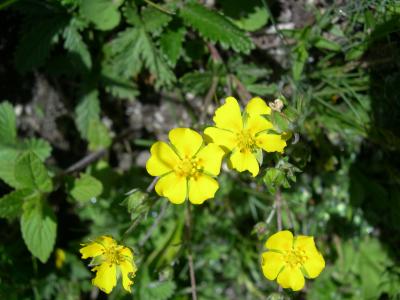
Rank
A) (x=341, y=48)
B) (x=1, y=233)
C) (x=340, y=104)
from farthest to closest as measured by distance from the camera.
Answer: (x=1, y=233), (x=340, y=104), (x=341, y=48)

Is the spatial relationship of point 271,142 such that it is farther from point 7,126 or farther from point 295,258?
point 7,126

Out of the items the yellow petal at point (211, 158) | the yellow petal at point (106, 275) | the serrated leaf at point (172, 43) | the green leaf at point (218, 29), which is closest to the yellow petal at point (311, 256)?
the yellow petal at point (211, 158)

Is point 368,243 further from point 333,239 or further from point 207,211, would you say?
point 207,211

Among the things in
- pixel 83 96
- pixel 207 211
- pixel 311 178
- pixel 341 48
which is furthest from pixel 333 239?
pixel 83 96

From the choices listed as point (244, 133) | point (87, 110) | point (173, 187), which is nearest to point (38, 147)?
point (87, 110)

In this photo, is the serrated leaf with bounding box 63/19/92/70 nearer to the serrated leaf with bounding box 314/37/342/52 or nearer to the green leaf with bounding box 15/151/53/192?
the green leaf with bounding box 15/151/53/192

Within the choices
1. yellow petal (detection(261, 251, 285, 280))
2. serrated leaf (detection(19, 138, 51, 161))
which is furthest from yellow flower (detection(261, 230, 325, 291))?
serrated leaf (detection(19, 138, 51, 161))
